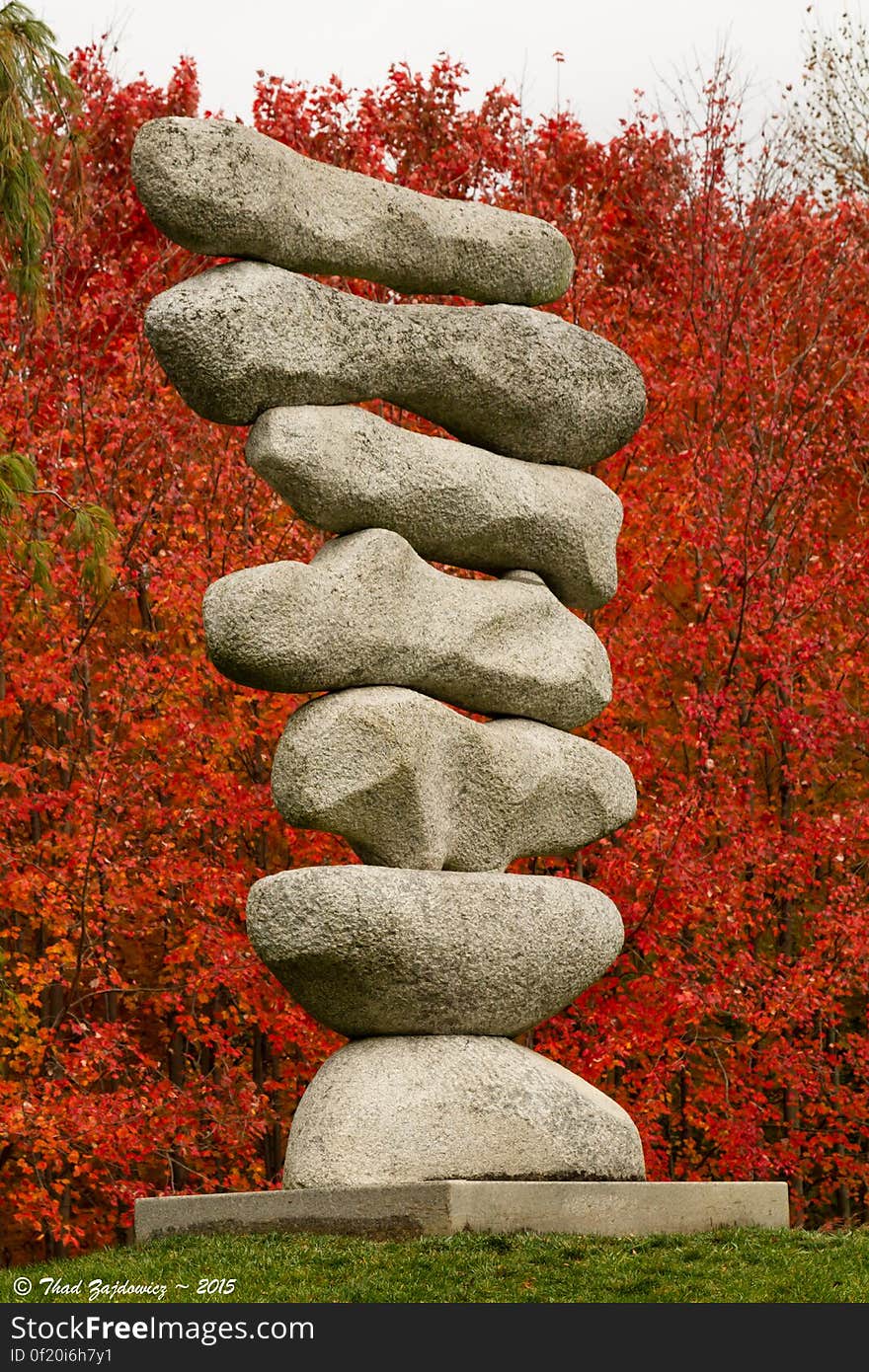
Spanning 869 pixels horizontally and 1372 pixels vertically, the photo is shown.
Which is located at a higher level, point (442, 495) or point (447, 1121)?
point (442, 495)

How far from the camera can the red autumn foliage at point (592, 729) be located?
12.1 meters

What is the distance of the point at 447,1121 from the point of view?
7.45 meters

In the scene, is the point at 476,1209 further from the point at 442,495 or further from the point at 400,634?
the point at 442,495

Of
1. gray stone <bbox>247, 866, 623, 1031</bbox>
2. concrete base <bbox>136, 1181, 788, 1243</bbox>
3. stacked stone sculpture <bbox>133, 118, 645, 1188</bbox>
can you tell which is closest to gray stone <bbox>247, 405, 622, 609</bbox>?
stacked stone sculpture <bbox>133, 118, 645, 1188</bbox>

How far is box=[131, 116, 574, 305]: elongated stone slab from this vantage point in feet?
25.7

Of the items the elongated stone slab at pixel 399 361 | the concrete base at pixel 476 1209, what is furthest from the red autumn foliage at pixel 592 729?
the elongated stone slab at pixel 399 361

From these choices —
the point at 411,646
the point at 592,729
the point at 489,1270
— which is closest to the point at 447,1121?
the point at 489,1270

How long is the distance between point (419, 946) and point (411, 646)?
153cm

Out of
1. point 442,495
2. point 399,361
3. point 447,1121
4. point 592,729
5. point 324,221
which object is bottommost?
point 592,729

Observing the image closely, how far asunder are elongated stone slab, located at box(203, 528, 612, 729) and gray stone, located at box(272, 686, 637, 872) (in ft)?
0.55

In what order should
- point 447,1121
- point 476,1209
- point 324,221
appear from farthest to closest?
point 324,221
point 447,1121
point 476,1209

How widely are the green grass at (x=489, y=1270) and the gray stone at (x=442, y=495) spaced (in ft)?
11.6

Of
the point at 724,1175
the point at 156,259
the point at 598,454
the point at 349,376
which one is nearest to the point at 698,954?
the point at 724,1175

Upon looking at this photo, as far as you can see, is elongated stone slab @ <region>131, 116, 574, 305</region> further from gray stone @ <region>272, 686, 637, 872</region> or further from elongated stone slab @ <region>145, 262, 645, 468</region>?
gray stone @ <region>272, 686, 637, 872</region>
